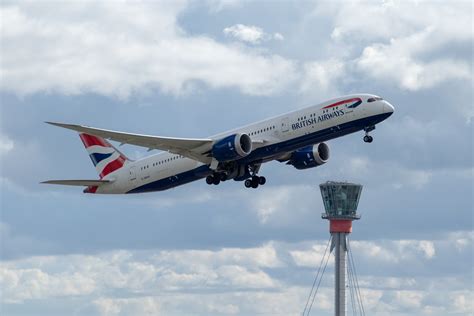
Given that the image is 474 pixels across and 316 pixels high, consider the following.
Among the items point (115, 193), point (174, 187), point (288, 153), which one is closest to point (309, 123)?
point (288, 153)

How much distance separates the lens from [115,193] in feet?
384

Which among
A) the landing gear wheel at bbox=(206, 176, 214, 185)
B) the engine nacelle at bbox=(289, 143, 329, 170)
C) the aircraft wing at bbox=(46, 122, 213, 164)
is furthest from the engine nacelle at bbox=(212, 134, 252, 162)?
the engine nacelle at bbox=(289, 143, 329, 170)

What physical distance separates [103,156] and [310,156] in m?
24.4

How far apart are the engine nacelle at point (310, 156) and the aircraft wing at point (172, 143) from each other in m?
10.3

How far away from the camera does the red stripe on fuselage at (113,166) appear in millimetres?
118125

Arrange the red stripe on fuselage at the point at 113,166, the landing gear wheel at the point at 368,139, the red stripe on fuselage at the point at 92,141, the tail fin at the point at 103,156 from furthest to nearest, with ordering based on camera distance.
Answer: the red stripe on fuselage at the point at 92,141
the tail fin at the point at 103,156
the red stripe on fuselage at the point at 113,166
the landing gear wheel at the point at 368,139

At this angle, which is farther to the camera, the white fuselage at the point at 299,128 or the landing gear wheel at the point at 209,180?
the landing gear wheel at the point at 209,180

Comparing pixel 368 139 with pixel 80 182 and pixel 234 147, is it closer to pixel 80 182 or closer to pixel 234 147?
pixel 234 147

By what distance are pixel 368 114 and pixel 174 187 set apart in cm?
2386

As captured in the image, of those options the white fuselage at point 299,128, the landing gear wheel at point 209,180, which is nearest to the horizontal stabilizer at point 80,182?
the white fuselage at point 299,128

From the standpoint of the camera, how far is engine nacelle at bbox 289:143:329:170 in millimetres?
110875

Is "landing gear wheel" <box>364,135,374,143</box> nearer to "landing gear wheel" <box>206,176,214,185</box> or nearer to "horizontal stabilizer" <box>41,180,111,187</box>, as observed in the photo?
"landing gear wheel" <box>206,176,214,185</box>

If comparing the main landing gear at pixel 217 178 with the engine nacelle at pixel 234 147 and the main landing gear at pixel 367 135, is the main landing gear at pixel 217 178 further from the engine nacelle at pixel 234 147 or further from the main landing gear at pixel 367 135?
the main landing gear at pixel 367 135

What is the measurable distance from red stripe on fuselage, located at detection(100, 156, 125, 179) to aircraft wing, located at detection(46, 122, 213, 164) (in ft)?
46.1
